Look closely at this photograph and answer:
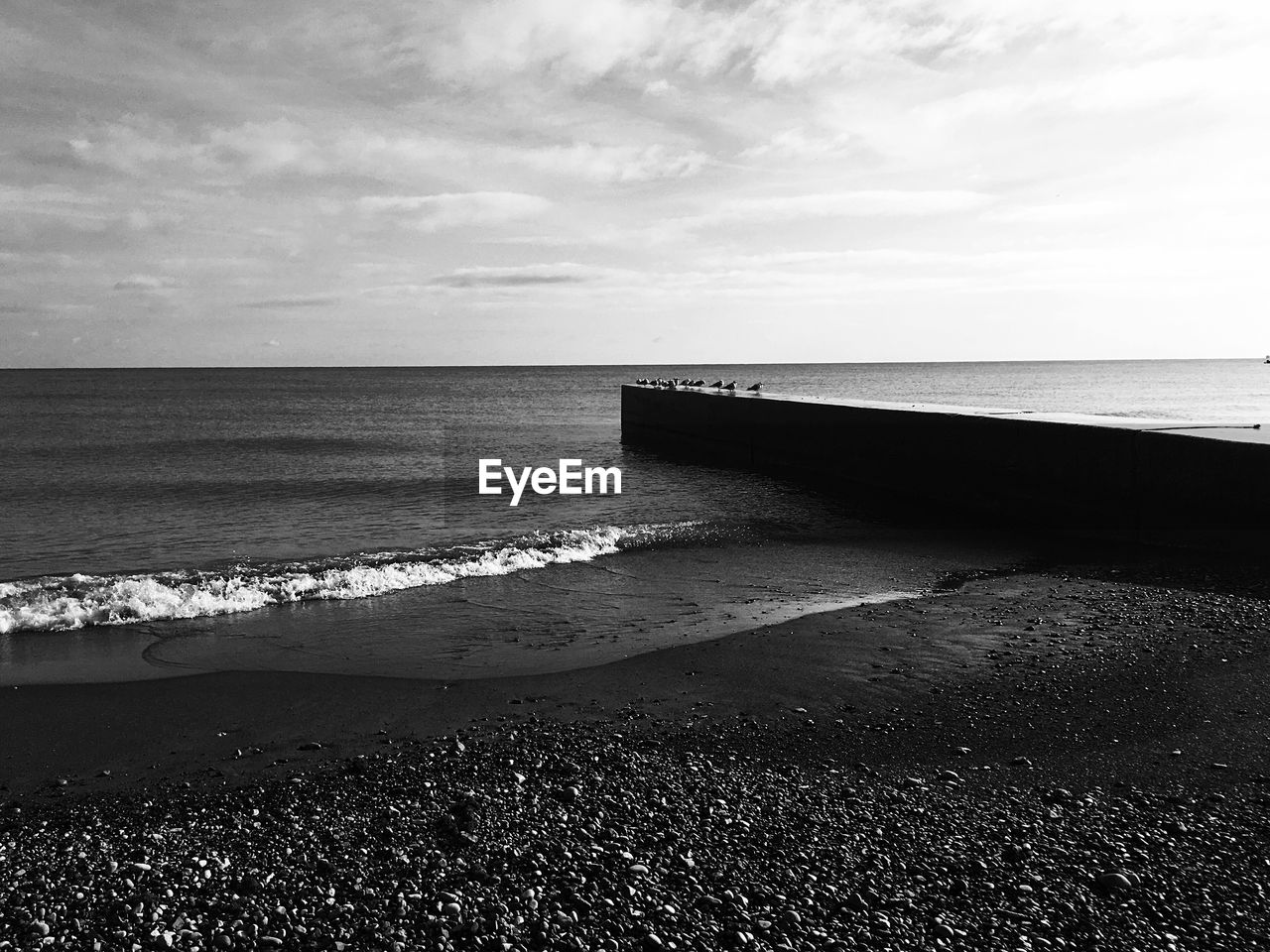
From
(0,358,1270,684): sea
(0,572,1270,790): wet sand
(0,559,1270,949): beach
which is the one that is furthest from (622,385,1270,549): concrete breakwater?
(0,559,1270,949): beach

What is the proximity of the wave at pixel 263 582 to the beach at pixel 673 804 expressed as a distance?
9.15 feet

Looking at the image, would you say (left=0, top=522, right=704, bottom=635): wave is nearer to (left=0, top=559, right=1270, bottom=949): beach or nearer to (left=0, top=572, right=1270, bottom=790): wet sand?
(left=0, top=572, right=1270, bottom=790): wet sand

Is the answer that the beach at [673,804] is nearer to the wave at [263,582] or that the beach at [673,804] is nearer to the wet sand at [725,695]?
the wet sand at [725,695]

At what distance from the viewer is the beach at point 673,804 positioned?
4172 mm

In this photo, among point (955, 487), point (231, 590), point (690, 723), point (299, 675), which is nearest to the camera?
point (690, 723)

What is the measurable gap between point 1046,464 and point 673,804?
14.5 m

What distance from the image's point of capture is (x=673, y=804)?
17.4 ft

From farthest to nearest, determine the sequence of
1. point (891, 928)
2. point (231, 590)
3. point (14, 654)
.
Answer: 1. point (231, 590)
2. point (14, 654)
3. point (891, 928)

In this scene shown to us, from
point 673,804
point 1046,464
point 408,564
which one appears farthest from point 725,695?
point 1046,464

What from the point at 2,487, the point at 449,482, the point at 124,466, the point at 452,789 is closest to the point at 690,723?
the point at 452,789

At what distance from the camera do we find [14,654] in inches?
353

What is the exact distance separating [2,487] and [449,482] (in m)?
12.3

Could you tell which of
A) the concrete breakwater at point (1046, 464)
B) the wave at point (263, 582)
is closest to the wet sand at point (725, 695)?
the wave at point (263, 582)

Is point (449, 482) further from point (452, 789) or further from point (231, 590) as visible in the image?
point (452, 789)
